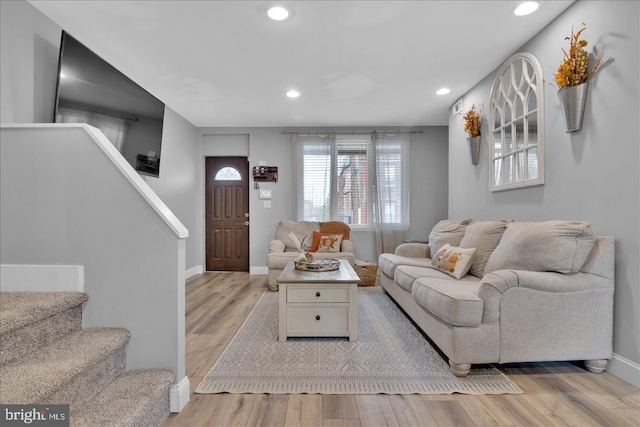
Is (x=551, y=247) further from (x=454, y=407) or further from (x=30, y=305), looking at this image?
(x=30, y=305)

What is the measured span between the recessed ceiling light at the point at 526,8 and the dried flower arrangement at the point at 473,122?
1.30 metres

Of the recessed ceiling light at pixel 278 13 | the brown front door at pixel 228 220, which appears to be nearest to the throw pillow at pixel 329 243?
the brown front door at pixel 228 220

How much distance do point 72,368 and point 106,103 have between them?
2.14m

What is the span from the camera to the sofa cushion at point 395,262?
10.7ft

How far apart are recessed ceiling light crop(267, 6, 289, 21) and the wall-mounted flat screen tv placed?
56.1 inches

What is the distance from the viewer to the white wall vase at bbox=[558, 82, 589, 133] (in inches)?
82.8

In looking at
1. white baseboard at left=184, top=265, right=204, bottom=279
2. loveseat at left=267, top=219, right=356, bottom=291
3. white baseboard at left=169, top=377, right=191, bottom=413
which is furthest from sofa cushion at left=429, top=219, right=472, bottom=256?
white baseboard at left=184, top=265, right=204, bottom=279

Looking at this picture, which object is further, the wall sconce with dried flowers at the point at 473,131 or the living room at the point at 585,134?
the wall sconce with dried flowers at the point at 473,131

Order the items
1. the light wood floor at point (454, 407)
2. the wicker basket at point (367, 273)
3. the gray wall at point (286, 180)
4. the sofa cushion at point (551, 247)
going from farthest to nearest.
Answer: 1. the gray wall at point (286, 180)
2. the wicker basket at point (367, 273)
3. the sofa cushion at point (551, 247)
4. the light wood floor at point (454, 407)

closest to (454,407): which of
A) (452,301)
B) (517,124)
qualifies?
(452,301)

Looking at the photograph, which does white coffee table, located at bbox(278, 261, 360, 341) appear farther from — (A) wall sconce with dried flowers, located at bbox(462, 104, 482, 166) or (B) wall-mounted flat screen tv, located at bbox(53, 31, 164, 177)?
(A) wall sconce with dried flowers, located at bbox(462, 104, 482, 166)

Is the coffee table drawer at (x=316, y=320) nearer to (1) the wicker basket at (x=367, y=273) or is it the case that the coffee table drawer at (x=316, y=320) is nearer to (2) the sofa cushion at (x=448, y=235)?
(2) the sofa cushion at (x=448, y=235)

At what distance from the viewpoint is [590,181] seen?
6.93 feet

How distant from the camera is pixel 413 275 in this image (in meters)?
2.68
